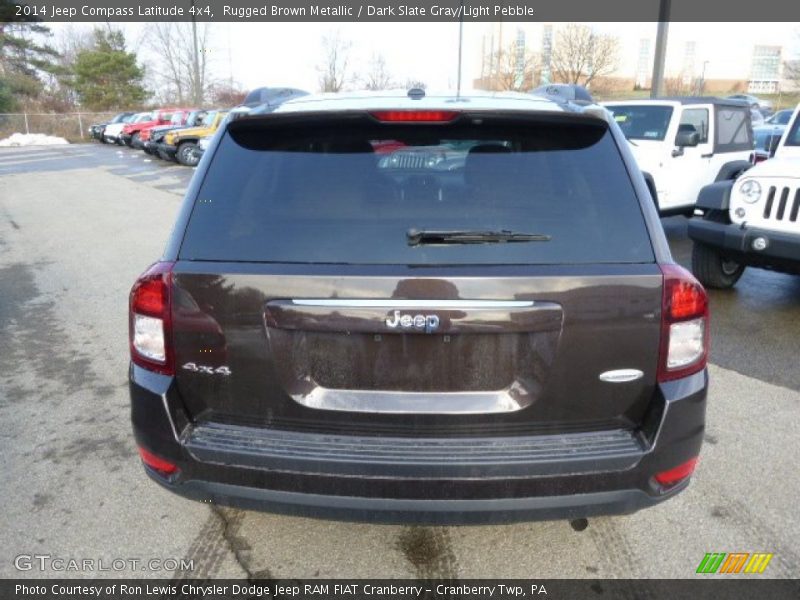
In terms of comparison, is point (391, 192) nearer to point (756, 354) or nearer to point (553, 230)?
point (553, 230)

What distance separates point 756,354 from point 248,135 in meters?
4.34

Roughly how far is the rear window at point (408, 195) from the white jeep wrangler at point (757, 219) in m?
4.05

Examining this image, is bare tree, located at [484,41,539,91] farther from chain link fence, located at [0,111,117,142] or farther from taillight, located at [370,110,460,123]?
taillight, located at [370,110,460,123]

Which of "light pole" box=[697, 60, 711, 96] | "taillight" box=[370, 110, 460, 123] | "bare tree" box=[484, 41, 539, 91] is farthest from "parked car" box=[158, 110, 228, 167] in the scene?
"light pole" box=[697, 60, 711, 96]

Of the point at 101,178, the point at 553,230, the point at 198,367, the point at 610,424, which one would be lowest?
the point at 101,178

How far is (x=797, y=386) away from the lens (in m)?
4.21

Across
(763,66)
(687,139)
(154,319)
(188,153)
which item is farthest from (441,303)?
(763,66)

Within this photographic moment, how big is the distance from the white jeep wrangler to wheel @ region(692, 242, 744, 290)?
0.02 m

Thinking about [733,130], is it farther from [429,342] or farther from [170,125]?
[170,125]

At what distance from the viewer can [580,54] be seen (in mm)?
34781

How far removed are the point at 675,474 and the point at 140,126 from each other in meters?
36.0

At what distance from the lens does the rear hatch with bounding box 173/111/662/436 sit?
1.95 m

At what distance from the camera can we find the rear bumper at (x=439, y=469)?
6.43ft

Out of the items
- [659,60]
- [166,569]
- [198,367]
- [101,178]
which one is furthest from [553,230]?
[101,178]
